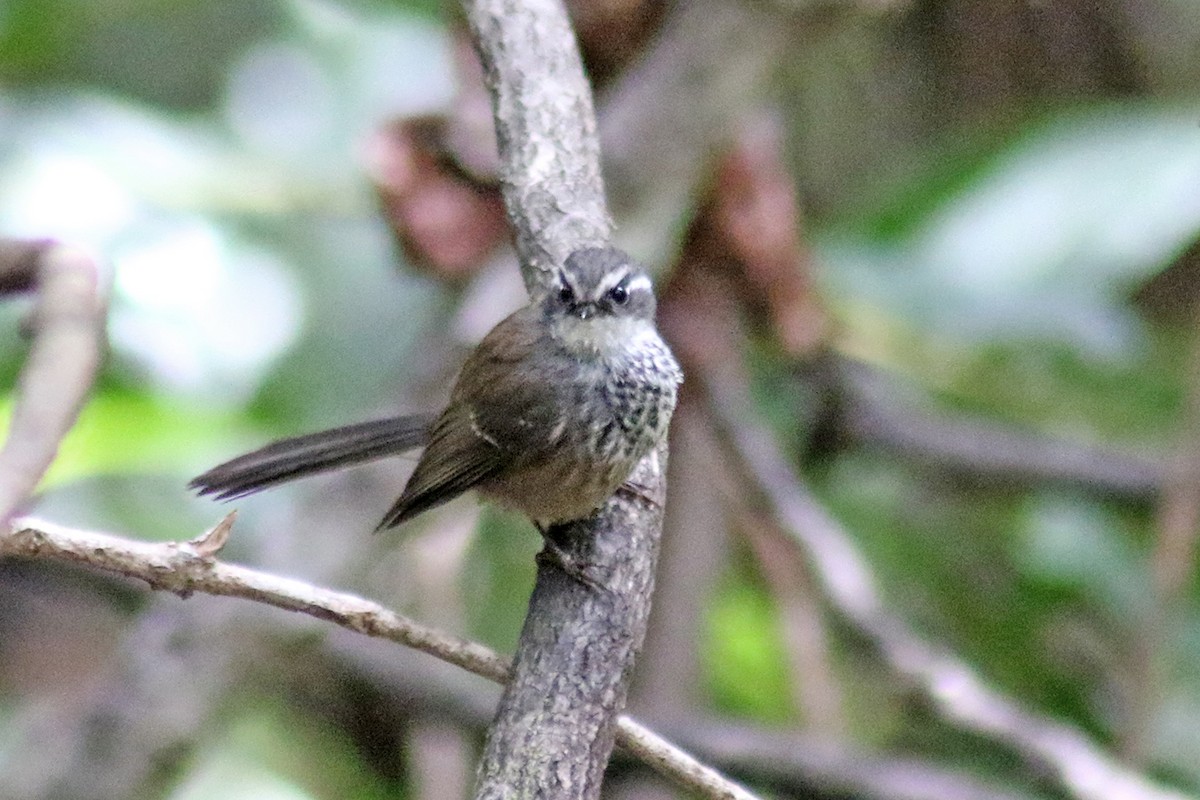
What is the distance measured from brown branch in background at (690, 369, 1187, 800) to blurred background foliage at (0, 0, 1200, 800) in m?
0.40

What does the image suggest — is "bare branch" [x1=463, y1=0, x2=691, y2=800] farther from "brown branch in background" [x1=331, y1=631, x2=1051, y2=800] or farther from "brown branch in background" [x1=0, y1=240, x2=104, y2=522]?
"brown branch in background" [x1=331, y1=631, x2=1051, y2=800]

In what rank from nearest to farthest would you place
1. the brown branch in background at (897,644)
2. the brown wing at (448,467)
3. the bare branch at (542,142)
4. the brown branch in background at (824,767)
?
the bare branch at (542,142)
the brown wing at (448,467)
the brown branch in background at (897,644)
the brown branch in background at (824,767)

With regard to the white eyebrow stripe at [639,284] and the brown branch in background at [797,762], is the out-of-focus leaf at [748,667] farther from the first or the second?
the white eyebrow stripe at [639,284]

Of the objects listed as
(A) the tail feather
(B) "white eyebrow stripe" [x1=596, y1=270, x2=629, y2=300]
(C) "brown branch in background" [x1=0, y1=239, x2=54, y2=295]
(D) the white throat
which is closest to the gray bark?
(B) "white eyebrow stripe" [x1=596, y1=270, x2=629, y2=300]

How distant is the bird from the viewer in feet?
10.1

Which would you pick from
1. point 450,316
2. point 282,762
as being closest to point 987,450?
point 450,316

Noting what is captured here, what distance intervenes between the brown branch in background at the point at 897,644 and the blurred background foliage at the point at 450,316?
1.33 feet

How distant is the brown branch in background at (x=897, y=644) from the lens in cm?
341

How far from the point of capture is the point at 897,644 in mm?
3738

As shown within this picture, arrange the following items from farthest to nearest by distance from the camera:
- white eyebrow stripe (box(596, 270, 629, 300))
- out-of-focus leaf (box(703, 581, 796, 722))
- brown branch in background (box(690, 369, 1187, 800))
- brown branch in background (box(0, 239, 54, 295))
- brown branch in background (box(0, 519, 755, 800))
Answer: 1. out-of-focus leaf (box(703, 581, 796, 722))
2. brown branch in background (box(690, 369, 1187, 800))
3. white eyebrow stripe (box(596, 270, 629, 300))
4. brown branch in background (box(0, 239, 54, 295))
5. brown branch in background (box(0, 519, 755, 800))

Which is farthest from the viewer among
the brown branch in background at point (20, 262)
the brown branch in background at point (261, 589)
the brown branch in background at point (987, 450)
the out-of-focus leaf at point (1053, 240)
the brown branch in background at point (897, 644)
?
the brown branch in background at point (987, 450)

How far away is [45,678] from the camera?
4367 mm

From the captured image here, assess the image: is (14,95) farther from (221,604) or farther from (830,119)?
(830,119)

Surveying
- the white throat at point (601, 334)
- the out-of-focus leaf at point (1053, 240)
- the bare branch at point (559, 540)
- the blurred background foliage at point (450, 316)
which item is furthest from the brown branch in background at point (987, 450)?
the bare branch at point (559, 540)
